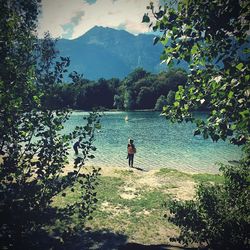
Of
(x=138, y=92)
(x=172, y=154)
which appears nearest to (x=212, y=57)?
(x=172, y=154)

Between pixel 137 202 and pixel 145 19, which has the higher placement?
pixel 145 19

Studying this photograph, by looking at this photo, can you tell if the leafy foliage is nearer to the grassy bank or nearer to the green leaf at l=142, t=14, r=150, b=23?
the green leaf at l=142, t=14, r=150, b=23

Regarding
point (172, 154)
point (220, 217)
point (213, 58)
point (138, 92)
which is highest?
point (138, 92)

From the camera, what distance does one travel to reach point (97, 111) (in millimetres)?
8797

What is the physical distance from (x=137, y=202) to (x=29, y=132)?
460 inches

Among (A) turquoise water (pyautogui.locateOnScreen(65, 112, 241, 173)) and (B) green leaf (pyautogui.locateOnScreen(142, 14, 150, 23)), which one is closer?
(B) green leaf (pyautogui.locateOnScreen(142, 14, 150, 23))

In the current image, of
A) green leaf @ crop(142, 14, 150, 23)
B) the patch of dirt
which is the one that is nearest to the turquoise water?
the patch of dirt

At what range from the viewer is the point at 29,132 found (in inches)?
342

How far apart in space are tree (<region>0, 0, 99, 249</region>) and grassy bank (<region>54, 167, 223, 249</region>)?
5.46 meters

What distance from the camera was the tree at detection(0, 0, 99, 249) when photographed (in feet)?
25.5

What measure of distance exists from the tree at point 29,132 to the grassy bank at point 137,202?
5.46 m

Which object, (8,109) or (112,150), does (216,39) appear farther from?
(112,150)

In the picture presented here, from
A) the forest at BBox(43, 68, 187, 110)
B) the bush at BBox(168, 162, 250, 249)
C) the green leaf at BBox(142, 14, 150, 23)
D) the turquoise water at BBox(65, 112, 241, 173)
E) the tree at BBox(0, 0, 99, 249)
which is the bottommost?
the turquoise water at BBox(65, 112, 241, 173)

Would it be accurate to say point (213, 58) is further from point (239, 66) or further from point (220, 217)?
point (220, 217)
